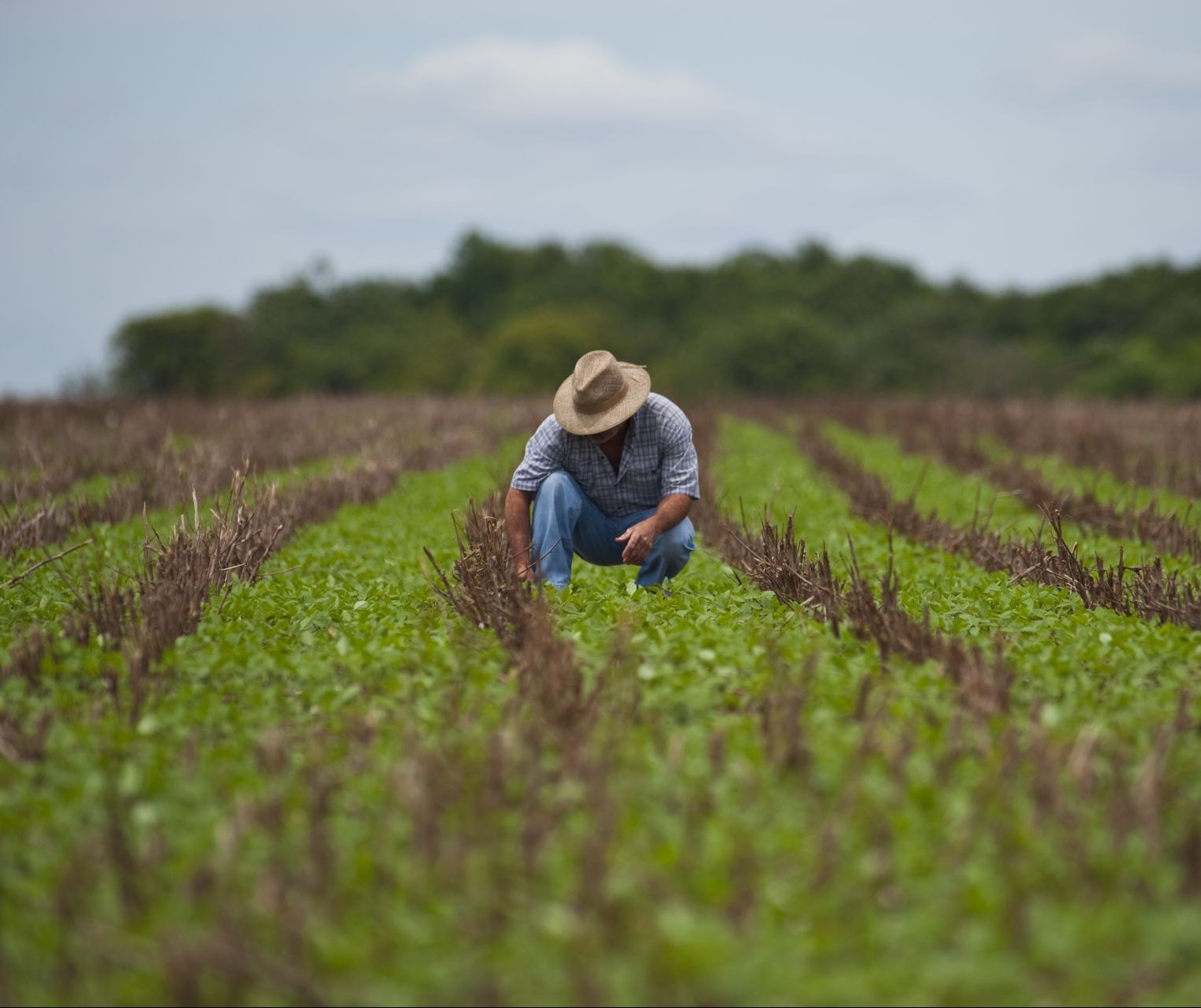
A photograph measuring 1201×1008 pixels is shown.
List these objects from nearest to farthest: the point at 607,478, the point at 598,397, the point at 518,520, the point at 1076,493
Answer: the point at 598,397 < the point at 518,520 < the point at 607,478 < the point at 1076,493

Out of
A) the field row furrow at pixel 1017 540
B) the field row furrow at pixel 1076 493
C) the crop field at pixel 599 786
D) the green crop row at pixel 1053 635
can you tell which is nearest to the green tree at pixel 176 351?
the field row furrow at pixel 1076 493

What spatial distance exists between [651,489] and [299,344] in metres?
62.3

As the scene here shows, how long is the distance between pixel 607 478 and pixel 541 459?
37 cm

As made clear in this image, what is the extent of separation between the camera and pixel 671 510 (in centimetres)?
578

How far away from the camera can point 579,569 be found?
737 cm

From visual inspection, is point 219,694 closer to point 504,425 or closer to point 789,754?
point 789,754

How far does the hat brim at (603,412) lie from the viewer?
5.69 m

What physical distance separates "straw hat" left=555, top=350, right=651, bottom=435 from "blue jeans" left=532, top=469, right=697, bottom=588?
361 millimetres

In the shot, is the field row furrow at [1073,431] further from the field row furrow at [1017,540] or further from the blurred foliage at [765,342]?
the blurred foliage at [765,342]

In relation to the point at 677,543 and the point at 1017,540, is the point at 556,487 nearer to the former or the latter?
the point at 677,543

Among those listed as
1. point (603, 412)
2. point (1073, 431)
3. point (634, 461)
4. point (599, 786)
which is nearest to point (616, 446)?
point (634, 461)

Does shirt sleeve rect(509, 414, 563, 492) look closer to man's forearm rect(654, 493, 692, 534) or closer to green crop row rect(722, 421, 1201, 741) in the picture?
man's forearm rect(654, 493, 692, 534)

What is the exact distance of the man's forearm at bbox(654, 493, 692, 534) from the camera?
574 cm

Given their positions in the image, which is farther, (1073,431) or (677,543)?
(1073,431)
